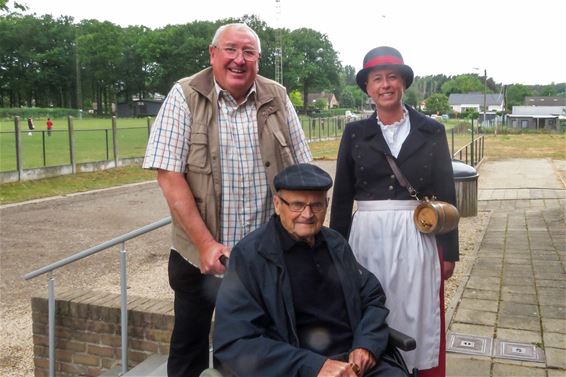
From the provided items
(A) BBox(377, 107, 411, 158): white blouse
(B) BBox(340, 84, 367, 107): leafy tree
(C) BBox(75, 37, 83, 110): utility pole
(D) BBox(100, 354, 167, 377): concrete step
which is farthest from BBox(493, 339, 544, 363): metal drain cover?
(B) BBox(340, 84, 367, 107): leafy tree

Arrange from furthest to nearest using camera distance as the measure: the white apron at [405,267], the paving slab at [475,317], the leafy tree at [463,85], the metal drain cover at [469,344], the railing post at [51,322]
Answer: the leafy tree at [463,85] → the paving slab at [475,317] → the railing post at [51,322] → the metal drain cover at [469,344] → the white apron at [405,267]

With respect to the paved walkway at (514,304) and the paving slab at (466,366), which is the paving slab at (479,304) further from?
the paving slab at (466,366)

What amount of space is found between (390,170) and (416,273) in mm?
451

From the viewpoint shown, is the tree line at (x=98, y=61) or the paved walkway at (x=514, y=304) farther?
the tree line at (x=98, y=61)

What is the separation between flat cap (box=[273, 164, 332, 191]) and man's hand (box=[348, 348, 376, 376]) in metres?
0.60

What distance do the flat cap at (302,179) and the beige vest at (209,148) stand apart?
29 cm

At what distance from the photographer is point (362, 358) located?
7.06ft

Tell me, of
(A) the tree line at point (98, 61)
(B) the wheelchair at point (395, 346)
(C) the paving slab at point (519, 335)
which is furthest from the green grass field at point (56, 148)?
(A) the tree line at point (98, 61)

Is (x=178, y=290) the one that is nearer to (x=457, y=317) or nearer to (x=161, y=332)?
(x=161, y=332)

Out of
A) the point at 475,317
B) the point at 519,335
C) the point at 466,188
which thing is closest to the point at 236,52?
the point at 519,335

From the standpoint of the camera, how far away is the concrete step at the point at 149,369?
11.8ft

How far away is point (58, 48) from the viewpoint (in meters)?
73.1

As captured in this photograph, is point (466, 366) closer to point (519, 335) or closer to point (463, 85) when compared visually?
point (519, 335)

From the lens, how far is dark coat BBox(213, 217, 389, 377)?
6.71 feet
